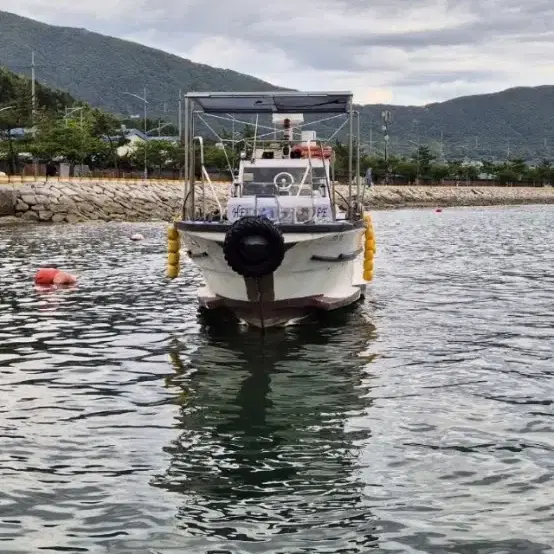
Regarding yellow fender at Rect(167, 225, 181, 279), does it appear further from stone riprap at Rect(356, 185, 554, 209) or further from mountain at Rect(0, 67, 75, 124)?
stone riprap at Rect(356, 185, 554, 209)

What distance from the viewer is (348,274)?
2125 cm

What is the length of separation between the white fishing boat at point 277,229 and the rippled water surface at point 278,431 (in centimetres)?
75

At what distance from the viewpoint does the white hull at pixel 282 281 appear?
17594 mm

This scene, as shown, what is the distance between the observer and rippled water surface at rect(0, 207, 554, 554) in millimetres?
8305

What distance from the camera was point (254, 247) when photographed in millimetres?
16578

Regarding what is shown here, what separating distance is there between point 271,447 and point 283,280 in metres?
7.34

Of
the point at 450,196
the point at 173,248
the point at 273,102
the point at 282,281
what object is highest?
the point at 273,102

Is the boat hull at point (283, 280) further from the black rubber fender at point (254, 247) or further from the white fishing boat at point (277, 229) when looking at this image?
the black rubber fender at point (254, 247)

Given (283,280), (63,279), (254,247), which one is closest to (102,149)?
(63,279)

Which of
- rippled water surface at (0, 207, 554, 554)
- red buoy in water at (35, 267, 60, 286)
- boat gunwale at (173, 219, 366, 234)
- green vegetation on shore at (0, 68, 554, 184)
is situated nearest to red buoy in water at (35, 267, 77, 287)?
red buoy in water at (35, 267, 60, 286)

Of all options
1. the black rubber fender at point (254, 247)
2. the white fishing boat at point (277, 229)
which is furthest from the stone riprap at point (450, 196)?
the black rubber fender at point (254, 247)

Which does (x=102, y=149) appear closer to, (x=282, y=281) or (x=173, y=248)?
(x=173, y=248)

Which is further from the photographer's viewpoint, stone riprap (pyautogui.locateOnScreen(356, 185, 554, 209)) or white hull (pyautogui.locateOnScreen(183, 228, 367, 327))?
stone riprap (pyautogui.locateOnScreen(356, 185, 554, 209))

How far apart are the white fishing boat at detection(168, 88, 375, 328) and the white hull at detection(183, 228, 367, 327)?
0.02 metres
